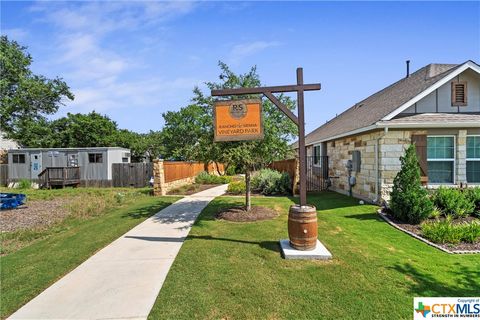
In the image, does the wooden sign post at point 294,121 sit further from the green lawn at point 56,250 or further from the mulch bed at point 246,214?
the green lawn at point 56,250

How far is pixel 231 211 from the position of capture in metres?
8.89

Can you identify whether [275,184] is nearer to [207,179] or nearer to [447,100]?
[207,179]

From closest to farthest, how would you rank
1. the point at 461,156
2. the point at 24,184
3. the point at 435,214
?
1. the point at 435,214
2. the point at 461,156
3. the point at 24,184

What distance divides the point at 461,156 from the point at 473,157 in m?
0.53

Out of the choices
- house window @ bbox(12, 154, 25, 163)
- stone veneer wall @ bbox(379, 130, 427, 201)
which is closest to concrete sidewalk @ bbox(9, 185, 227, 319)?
stone veneer wall @ bbox(379, 130, 427, 201)

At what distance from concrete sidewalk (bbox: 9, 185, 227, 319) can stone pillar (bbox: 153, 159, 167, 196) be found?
6883 millimetres

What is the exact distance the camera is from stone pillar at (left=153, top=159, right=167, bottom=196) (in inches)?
531

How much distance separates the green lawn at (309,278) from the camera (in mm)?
3471

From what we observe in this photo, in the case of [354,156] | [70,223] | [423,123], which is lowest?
[70,223]

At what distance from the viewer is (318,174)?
17359 millimetres

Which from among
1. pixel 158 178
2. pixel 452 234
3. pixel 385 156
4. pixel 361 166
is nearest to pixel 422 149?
pixel 385 156

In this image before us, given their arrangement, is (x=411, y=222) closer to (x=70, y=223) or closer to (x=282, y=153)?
(x=282, y=153)

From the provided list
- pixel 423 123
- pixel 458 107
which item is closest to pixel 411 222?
pixel 423 123

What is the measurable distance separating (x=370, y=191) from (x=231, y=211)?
537cm
